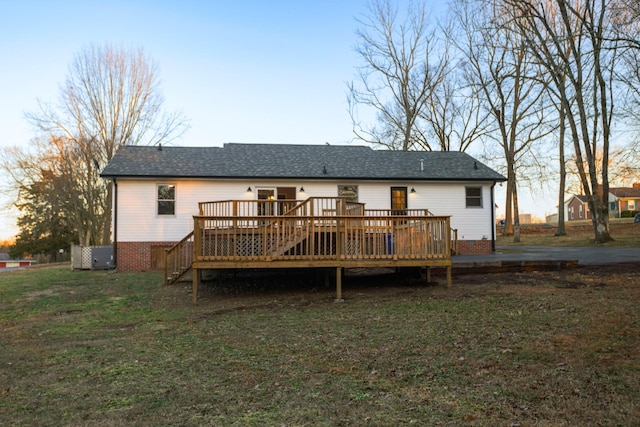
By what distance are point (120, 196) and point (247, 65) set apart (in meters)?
7.85

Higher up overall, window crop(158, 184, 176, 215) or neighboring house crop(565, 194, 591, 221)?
neighboring house crop(565, 194, 591, 221)

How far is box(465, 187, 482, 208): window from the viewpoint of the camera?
1764cm

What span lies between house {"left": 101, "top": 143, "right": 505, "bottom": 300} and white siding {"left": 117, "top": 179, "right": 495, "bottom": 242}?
3 centimetres

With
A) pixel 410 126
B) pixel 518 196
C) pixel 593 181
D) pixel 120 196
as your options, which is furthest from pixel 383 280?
pixel 518 196

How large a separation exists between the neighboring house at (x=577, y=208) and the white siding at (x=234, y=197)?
171 ft

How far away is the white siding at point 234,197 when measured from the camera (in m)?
15.8

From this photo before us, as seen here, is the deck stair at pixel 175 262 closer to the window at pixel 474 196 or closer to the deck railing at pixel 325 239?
the deck railing at pixel 325 239

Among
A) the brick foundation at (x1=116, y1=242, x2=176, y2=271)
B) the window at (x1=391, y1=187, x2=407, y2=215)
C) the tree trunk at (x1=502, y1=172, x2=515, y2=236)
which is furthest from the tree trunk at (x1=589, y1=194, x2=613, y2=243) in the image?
the brick foundation at (x1=116, y1=242, x2=176, y2=271)

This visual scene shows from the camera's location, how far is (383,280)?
1157 cm

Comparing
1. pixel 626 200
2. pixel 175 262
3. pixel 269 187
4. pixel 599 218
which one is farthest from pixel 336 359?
pixel 626 200

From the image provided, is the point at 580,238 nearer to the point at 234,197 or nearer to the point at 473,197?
the point at 473,197

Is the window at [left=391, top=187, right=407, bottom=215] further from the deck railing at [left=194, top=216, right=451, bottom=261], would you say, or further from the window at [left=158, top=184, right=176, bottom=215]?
the window at [left=158, top=184, right=176, bottom=215]

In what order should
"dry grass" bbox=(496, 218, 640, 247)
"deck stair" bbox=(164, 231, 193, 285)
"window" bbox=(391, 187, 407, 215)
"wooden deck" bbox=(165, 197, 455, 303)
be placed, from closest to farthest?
"wooden deck" bbox=(165, 197, 455, 303) < "deck stair" bbox=(164, 231, 193, 285) < "window" bbox=(391, 187, 407, 215) < "dry grass" bbox=(496, 218, 640, 247)

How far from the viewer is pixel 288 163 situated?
17609 mm
